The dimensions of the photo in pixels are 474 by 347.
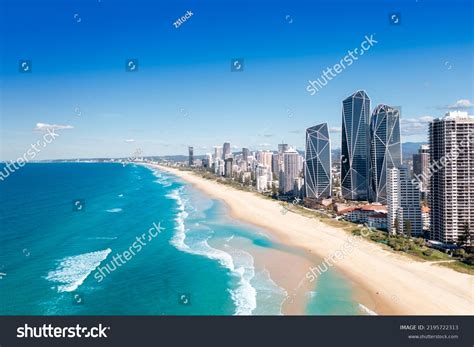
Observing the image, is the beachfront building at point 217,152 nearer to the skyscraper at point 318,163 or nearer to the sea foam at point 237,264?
the skyscraper at point 318,163

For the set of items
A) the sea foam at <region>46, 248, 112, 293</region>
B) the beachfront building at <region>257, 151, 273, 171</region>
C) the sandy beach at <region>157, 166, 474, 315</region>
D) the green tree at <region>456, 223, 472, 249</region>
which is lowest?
the sandy beach at <region>157, 166, 474, 315</region>

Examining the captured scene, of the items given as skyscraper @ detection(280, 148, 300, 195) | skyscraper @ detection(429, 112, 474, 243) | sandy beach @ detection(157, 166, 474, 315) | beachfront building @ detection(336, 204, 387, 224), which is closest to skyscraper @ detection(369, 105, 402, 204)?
skyscraper @ detection(280, 148, 300, 195)

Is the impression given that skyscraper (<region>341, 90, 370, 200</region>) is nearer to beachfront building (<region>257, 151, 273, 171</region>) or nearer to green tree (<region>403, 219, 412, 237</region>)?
green tree (<region>403, 219, 412, 237</region>)

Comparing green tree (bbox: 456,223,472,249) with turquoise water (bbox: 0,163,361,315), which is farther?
green tree (bbox: 456,223,472,249)

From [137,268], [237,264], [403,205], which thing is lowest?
[237,264]

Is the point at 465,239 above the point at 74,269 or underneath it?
above

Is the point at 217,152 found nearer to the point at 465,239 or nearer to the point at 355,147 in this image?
the point at 355,147

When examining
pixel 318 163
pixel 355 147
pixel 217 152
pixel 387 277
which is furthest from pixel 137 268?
pixel 217 152

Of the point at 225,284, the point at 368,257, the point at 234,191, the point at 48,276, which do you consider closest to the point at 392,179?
the point at 368,257
